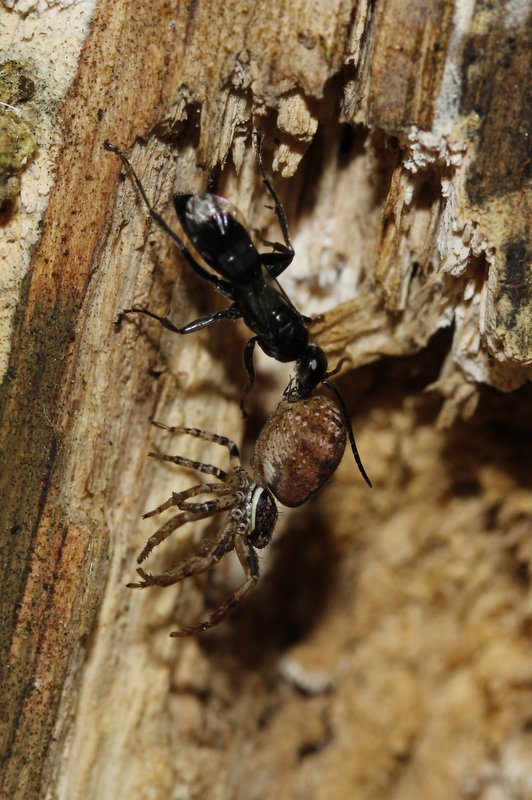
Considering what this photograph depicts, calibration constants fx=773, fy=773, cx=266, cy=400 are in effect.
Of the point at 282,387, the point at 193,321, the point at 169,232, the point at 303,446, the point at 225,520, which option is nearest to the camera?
the point at 169,232

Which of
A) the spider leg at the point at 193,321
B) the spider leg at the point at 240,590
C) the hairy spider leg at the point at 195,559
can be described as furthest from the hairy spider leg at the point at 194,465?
the spider leg at the point at 193,321

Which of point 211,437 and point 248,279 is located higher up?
point 248,279

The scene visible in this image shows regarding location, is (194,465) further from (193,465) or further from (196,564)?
(196,564)

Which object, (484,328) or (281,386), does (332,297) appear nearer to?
(281,386)

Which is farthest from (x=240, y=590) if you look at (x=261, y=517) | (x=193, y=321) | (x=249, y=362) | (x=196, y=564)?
(x=193, y=321)

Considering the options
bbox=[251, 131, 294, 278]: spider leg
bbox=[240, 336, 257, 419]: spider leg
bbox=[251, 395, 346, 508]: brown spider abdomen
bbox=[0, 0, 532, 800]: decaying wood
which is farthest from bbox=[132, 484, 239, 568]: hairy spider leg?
bbox=[251, 131, 294, 278]: spider leg

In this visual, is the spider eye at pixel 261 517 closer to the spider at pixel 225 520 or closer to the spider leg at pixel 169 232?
the spider at pixel 225 520

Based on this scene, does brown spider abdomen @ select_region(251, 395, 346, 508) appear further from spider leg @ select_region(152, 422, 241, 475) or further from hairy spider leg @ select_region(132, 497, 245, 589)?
hairy spider leg @ select_region(132, 497, 245, 589)
